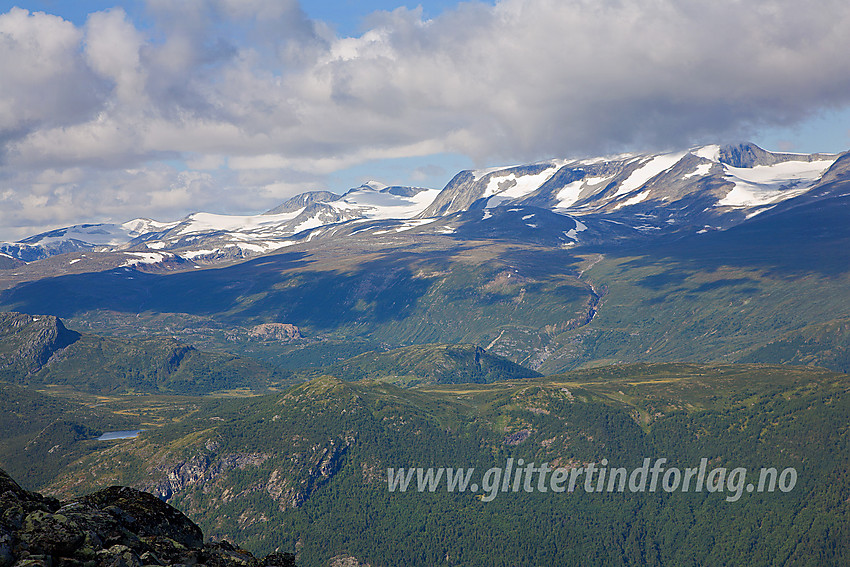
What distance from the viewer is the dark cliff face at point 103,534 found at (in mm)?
69250

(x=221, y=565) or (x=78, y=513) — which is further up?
(x=78, y=513)

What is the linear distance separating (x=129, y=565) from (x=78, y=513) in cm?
1130

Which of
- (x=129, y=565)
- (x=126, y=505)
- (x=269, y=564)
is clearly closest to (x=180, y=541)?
(x=126, y=505)

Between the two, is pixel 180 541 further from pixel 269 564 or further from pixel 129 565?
pixel 129 565

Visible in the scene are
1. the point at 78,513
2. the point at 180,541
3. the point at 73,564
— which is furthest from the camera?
the point at 180,541

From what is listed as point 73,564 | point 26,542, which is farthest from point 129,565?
point 26,542

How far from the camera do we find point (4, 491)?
7994cm

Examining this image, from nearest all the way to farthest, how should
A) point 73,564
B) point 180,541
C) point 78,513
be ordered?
point 73,564, point 78,513, point 180,541

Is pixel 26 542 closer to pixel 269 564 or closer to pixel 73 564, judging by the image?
pixel 73 564

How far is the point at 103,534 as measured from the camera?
75562mm

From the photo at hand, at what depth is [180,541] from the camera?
87.8m

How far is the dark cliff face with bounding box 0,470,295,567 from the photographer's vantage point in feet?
227

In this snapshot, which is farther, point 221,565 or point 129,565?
point 221,565

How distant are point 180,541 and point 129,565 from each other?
1859 cm
